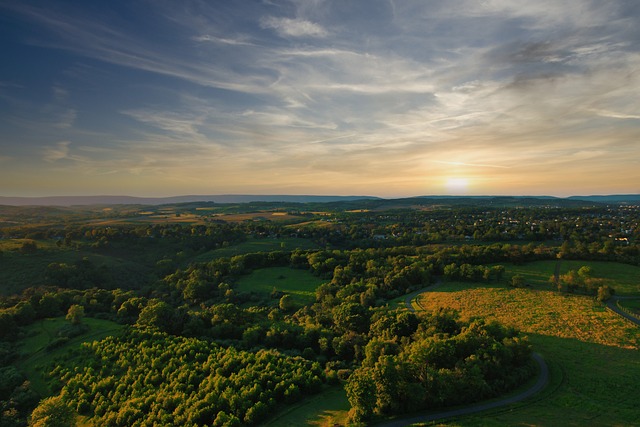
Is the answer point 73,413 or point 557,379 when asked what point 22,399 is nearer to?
point 73,413

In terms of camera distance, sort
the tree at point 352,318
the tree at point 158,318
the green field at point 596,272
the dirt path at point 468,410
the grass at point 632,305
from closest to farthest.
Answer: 1. the dirt path at point 468,410
2. the tree at point 352,318
3. the grass at point 632,305
4. the tree at point 158,318
5. the green field at point 596,272

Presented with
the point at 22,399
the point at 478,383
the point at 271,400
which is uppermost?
the point at 478,383

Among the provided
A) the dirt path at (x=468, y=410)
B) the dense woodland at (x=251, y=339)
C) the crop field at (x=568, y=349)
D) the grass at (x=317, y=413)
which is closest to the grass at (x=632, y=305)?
Result: the dense woodland at (x=251, y=339)

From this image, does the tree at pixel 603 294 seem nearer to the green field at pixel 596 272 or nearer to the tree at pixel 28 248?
the green field at pixel 596 272

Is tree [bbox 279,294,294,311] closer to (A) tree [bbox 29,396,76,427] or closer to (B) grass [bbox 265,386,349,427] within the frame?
(B) grass [bbox 265,386,349,427]

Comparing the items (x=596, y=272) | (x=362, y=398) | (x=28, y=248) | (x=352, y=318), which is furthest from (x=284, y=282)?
(x=28, y=248)

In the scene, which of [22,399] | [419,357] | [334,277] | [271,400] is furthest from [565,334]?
[22,399]
